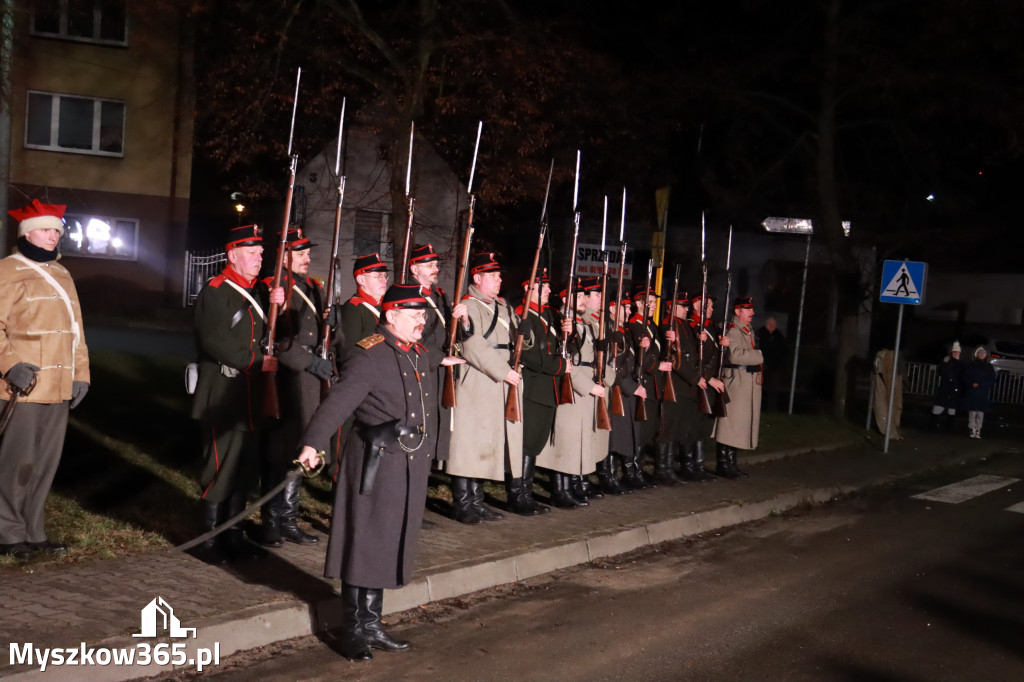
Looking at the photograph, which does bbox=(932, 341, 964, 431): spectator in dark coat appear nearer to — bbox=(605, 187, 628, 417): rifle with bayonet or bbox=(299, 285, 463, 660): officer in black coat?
bbox=(605, 187, 628, 417): rifle with bayonet

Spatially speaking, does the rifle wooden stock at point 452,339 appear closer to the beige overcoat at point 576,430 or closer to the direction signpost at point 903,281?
Result: the beige overcoat at point 576,430

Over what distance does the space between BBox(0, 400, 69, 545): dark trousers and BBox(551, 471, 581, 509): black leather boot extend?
4.69 meters

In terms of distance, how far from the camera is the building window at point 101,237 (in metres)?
32.2

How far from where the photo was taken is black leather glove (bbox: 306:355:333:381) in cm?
779

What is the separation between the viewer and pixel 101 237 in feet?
107

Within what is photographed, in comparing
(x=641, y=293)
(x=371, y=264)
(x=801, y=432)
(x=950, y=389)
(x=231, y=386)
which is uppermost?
(x=371, y=264)

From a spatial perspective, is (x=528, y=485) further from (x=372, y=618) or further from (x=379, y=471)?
(x=379, y=471)

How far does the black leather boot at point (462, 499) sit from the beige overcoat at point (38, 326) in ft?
11.1

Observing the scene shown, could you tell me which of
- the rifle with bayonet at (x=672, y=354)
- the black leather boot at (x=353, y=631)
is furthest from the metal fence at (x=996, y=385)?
the black leather boot at (x=353, y=631)

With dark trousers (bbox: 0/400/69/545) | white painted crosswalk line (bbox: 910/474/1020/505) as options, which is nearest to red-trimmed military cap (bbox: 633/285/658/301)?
white painted crosswalk line (bbox: 910/474/1020/505)

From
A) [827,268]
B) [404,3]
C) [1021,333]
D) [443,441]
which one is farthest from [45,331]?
[1021,333]

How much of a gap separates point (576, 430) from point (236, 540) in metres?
3.88

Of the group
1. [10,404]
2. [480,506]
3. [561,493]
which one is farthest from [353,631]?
[561,493]

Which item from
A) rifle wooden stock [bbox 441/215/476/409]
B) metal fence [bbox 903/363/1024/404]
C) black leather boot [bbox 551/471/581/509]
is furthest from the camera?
metal fence [bbox 903/363/1024/404]
